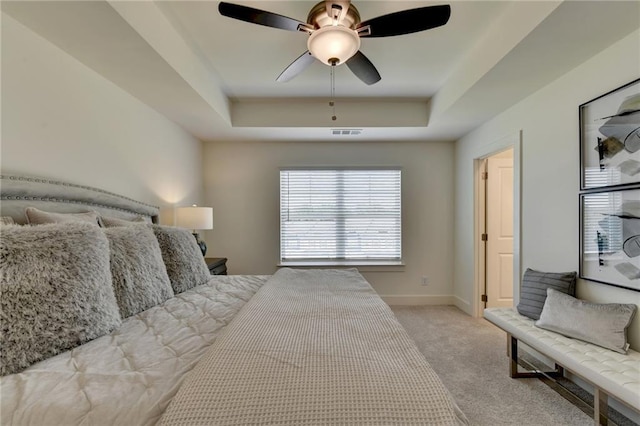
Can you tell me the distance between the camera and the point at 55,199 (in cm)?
174

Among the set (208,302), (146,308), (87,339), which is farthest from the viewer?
(208,302)

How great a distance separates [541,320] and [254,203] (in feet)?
11.4

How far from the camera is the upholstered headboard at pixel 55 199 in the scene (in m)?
1.49

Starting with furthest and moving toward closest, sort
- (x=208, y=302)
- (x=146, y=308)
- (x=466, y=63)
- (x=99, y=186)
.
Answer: (x=466, y=63), (x=99, y=186), (x=208, y=302), (x=146, y=308)

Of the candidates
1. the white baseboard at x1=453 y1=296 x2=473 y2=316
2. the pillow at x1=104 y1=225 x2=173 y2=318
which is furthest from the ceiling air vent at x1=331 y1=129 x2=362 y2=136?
the white baseboard at x1=453 y1=296 x2=473 y2=316

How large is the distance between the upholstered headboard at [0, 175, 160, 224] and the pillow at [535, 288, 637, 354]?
329cm

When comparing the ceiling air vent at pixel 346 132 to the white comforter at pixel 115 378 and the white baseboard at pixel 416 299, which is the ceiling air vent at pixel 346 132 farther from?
the white comforter at pixel 115 378

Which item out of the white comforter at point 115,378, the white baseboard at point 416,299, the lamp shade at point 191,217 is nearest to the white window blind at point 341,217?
the white baseboard at point 416,299

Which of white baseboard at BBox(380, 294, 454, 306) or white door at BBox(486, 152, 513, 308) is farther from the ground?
white door at BBox(486, 152, 513, 308)

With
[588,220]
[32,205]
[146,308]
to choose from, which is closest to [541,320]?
[588,220]

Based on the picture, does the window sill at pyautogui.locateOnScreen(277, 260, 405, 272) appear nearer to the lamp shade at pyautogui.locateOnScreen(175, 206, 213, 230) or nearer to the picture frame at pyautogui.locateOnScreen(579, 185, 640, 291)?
the lamp shade at pyautogui.locateOnScreen(175, 206, 213, 230)

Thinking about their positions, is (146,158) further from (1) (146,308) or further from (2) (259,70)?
(1) (146,308)

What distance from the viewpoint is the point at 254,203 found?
4.21m

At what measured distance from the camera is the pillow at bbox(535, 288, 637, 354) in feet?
5.55
